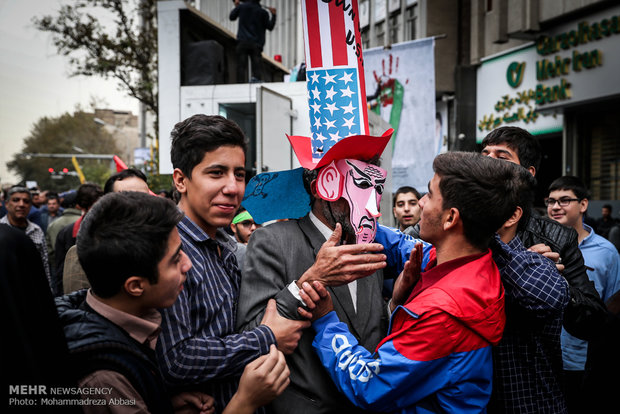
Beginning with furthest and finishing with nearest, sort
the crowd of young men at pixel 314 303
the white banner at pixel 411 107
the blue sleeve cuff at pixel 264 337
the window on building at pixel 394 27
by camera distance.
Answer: the window on building at pixel 394 27, the white banner at pixel 411 107, the blue sleeve cuff at pixel 264 337, the crowd of young men at pixel 314 303

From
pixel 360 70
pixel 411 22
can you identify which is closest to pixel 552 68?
pixel 411 22

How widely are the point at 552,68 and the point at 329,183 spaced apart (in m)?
10.4

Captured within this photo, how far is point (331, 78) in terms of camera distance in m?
1.98

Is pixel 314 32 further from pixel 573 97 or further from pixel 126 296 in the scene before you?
pixel 573 97

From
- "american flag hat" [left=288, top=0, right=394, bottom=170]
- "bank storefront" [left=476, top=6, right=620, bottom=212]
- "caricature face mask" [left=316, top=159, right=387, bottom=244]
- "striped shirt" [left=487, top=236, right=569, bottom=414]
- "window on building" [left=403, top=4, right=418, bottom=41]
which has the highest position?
"window on building" [left=403, top=4, right=418, bottom=41]

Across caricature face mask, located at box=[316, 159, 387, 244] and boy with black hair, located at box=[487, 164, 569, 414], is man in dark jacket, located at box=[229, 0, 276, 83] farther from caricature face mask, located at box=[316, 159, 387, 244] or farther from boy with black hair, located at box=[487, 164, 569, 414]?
boy with black hair, located at box=[487, 164, 569, 414]

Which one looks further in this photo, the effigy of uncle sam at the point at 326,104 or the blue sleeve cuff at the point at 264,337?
the effigy of uncle sam at the point at 326,104

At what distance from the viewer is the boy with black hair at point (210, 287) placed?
1547 millimetres

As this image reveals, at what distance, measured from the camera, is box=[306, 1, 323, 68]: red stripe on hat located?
6.53 ft

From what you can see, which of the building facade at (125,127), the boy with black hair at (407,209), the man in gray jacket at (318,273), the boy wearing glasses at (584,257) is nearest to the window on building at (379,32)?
the boy with black hair at (407,209)

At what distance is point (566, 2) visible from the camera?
9.65 m

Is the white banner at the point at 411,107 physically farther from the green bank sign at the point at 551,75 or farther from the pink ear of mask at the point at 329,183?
the pink ear of mask at the point at 329,183

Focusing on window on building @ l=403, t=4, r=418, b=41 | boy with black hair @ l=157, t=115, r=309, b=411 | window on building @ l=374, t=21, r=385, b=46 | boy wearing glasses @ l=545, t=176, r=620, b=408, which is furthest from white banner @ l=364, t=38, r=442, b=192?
window on building @ l=374, t=21, r=385, b=46

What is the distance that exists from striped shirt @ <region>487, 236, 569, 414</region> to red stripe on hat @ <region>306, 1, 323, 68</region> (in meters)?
1.03
